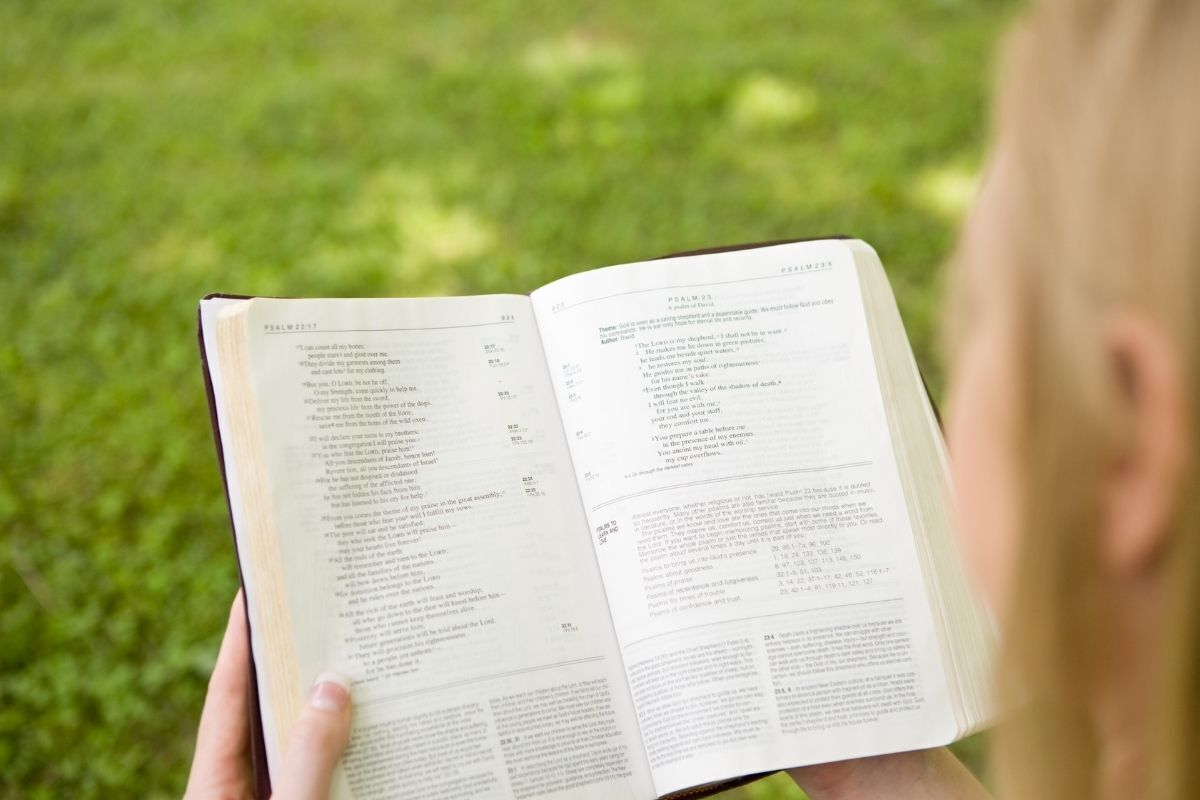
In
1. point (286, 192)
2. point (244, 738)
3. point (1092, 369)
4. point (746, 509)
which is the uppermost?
point (286, 192)

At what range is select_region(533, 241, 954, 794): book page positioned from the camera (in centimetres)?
107

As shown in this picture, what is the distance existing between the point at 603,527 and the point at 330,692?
35 cm

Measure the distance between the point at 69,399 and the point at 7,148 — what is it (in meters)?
0.86

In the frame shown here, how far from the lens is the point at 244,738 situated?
1.15 meters

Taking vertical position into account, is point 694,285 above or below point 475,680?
above

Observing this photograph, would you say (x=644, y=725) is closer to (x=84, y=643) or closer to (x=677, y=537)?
(x=677, y=537)

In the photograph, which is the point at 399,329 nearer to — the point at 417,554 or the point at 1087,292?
the point at 417,554

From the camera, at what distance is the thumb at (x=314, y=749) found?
0.93 metres

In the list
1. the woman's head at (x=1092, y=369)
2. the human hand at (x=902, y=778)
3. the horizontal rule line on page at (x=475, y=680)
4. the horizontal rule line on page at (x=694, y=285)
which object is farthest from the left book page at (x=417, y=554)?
the woman's head at (x=1092, y=369)

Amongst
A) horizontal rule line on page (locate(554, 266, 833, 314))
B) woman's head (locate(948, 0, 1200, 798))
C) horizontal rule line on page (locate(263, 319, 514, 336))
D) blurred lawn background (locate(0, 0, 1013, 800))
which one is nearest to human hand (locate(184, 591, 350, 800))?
horizontal rule line on page (locate(263, 319, 514, 336))

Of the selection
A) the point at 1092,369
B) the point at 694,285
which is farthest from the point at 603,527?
the point at 1092,369

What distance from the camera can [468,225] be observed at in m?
2.45

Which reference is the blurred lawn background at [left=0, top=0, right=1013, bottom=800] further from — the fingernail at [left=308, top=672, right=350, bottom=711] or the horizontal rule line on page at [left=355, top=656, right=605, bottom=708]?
the fingernail at [left=308, top=672, right=350, bottom=711]

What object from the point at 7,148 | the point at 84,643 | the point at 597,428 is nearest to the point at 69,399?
the point at 84,643
